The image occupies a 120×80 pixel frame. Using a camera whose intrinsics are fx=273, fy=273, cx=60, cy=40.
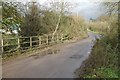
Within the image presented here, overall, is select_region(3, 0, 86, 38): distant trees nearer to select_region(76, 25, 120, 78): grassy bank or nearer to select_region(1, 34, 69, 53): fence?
select_region(1, 34, 69, 53): fence

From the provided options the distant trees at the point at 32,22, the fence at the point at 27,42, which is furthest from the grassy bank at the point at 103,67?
the distant trees at the point at 32,22

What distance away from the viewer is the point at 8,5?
18.4 m

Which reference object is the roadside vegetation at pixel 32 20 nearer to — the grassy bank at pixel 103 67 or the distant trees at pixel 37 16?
the distant trees at pixel 37 16

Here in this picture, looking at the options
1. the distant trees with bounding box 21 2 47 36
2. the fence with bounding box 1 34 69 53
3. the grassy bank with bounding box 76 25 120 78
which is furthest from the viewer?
the distant trees with bounding box 21 2 47 36

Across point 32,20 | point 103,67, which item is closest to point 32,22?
point 32,20

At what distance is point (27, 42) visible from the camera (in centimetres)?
2291

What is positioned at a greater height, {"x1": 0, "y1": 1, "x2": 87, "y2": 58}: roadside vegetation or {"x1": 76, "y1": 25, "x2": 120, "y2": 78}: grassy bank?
{"x1": 0, "y1": 1, "x2": 87, "y2": 58}: roadside vegetation

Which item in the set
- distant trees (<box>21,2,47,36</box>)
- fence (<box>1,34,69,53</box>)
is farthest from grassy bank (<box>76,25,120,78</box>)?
distant trees (<box>21,2,47,36</box>)

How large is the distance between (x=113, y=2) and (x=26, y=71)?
24.2 ft

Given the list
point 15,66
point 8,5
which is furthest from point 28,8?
point 15,66

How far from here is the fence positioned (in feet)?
63.4

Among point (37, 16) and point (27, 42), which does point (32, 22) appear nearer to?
point (37, 16)

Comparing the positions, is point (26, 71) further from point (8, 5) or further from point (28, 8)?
point (28, 8)

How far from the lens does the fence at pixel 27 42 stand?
761 inches
